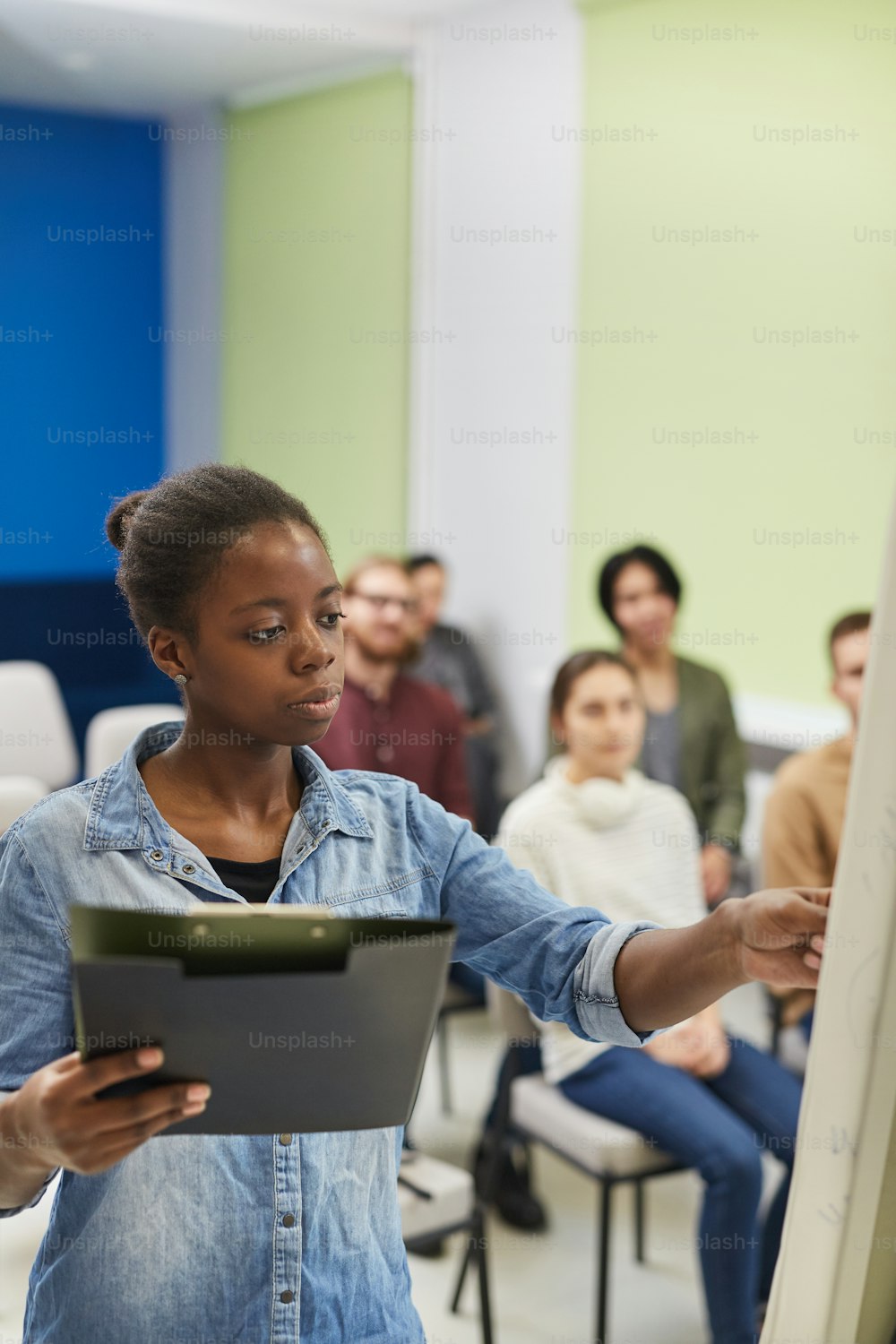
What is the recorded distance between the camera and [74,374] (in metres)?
5.98

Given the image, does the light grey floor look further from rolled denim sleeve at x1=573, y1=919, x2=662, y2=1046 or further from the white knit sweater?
rolled denim sleeve at x1=573, y1=919, x2=662, y2=1046

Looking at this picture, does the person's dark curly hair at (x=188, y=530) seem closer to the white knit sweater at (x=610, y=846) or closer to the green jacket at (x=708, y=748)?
the white knit sweater at (x=610, y=846)

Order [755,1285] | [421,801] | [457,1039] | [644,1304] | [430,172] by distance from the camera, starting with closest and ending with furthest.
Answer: [421,801], [755,1285], [644,1304], [457,1039], [430,172]

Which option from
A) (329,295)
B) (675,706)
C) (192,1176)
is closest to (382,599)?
(675,706)

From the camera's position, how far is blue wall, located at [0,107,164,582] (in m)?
5.77

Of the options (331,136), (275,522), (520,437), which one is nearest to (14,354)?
(331,136)

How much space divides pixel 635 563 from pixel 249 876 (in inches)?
110

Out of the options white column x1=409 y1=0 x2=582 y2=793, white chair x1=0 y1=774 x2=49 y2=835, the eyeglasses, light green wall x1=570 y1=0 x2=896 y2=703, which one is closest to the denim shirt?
white chair x1=0 y1=774 x2=49 y2=835

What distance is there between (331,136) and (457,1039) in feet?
12.8

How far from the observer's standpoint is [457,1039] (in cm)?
398

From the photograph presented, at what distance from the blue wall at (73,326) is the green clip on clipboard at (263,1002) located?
16.6 ft

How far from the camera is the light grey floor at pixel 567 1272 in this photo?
2.58m

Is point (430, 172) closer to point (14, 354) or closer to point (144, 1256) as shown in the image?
point (14, 354)

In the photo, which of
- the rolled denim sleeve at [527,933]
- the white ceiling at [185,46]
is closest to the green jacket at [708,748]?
the rolled denim sleeve at [527,933]
